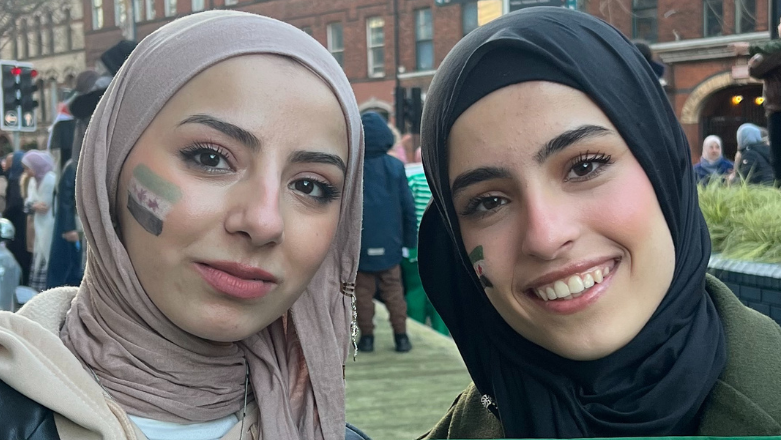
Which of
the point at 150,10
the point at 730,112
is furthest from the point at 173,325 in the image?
the point at 730,112

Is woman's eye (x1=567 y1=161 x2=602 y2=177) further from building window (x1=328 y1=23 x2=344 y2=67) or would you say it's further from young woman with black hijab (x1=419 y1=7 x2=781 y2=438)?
building window (x1=328 y1=23 x2=344 y2=67)

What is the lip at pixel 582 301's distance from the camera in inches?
64.4

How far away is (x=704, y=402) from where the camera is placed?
168 cm

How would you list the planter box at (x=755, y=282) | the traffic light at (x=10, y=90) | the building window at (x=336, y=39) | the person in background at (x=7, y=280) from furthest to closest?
the building window at (x=336, y=39), the traffic light at (x=10, y=90), the person in background at (x=7, y=280), the planter box at (x=755, y=282)

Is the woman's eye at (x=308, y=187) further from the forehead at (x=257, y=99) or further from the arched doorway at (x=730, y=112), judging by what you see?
the arched doorway at (x=730, y=112)

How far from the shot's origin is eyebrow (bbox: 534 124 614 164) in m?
1.62

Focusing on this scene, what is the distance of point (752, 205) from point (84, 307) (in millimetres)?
2594

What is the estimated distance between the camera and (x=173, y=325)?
1679 mm

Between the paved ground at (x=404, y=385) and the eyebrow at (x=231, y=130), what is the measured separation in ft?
10.5

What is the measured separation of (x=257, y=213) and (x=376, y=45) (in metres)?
25.3

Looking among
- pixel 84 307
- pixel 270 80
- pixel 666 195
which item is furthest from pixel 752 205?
pixel 84 307

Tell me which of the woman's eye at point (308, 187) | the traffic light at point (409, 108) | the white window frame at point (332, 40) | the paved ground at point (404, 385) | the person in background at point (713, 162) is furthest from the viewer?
the white window frame at point (332, 40)

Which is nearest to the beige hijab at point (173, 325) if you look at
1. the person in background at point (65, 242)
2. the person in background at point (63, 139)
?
the person in background at point (65, 242)

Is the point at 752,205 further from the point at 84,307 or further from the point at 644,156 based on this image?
the point at 84,307
